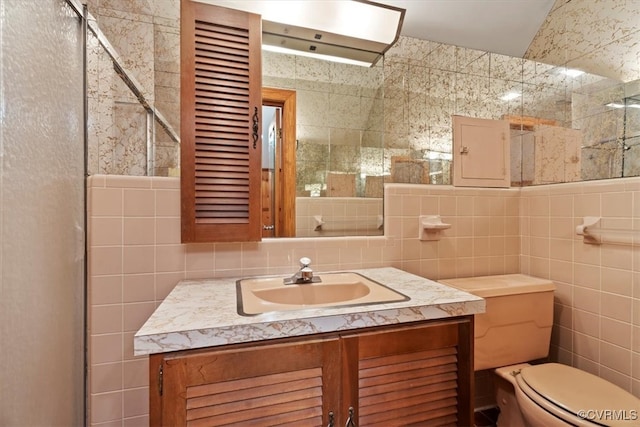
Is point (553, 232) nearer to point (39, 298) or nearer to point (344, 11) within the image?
point (344, 11)

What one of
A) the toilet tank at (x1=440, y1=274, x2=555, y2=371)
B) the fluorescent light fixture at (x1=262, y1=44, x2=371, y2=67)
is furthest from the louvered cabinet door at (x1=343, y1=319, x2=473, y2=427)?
the fluorescent light fixture at (x1=262, y1=44, x2=371, y2=67)

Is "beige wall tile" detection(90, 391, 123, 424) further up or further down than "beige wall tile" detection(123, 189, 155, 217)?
further down

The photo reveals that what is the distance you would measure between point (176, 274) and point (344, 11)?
1.33 meters

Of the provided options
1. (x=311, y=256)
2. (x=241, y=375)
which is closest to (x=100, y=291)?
(x=241, y=375)

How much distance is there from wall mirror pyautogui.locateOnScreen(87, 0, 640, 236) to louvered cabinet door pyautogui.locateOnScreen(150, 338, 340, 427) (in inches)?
25.8

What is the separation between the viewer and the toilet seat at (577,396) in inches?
35.3

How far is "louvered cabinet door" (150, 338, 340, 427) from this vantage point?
0.68 m

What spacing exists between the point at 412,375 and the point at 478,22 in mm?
1725

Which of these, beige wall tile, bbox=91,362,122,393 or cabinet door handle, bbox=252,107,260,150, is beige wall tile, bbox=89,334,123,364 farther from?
cabinet door handle, bbox=252,107,260,150

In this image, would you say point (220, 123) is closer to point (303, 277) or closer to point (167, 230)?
point (167, 230)

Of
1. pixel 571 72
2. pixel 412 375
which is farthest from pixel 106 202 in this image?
pixel 571 72

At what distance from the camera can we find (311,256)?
1.29m

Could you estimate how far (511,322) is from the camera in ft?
4.32

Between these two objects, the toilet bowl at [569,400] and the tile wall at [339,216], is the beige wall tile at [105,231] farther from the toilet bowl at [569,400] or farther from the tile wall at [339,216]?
the toilet bowl at [569,400]
